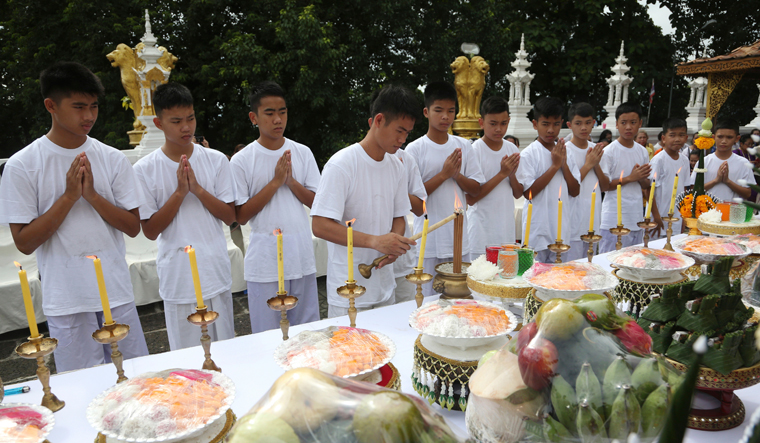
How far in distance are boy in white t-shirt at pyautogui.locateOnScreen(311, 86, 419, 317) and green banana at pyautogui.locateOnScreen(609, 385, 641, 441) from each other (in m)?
1.40

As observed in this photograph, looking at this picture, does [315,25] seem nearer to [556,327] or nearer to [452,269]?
[452,269]

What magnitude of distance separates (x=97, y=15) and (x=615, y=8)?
1373 centimetres

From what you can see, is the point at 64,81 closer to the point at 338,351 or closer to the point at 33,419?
the point at 33,419

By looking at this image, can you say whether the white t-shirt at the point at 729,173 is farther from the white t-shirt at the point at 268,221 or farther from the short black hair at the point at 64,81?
the short black hair at the point at 64,81

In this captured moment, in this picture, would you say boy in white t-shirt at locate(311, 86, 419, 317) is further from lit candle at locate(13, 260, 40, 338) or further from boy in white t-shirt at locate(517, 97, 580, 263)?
boy in white t-shirt at locate(517, 97, 580, 263)

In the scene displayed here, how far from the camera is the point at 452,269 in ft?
6.12

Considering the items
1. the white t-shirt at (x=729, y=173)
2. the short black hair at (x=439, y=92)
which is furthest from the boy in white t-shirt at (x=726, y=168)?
the short black hair at (x=439, y=92)

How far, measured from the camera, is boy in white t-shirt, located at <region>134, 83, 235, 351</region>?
2.57 metres

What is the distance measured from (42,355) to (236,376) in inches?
20.1

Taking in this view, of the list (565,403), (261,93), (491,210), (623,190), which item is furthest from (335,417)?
(623,190)

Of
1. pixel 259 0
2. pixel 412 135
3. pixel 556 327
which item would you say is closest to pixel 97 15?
pixel 259 0

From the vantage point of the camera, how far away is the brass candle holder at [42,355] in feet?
3.95

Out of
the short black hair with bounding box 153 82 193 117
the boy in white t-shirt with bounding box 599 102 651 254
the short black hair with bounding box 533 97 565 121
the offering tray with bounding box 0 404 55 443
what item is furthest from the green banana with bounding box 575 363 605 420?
the boy in white t-shirt with bounding box 599 102 651 254

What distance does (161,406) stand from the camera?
1.00 metres
